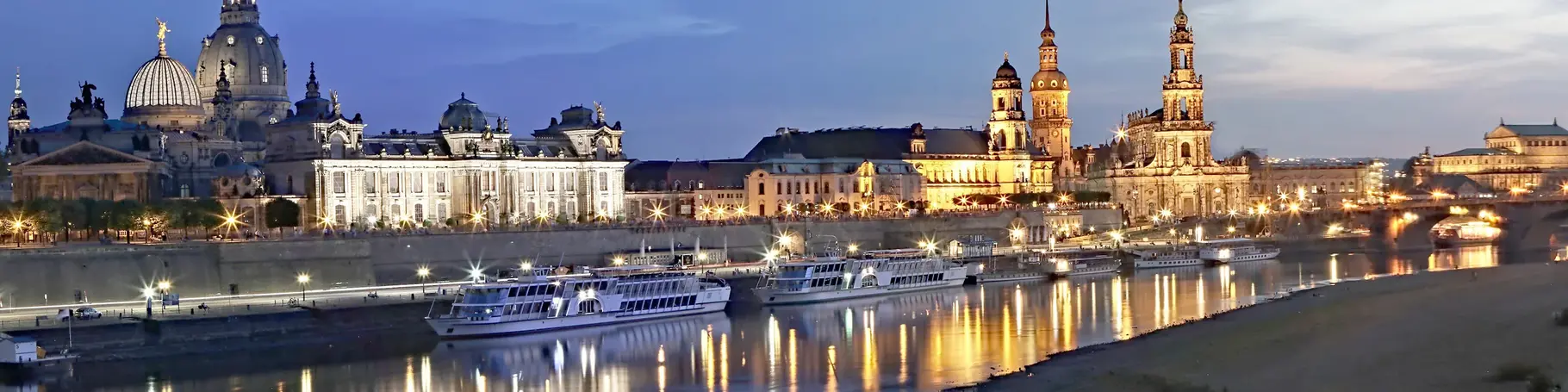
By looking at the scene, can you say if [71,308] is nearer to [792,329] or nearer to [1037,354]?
[792,329]

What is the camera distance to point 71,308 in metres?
69.1

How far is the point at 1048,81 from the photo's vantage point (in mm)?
168750

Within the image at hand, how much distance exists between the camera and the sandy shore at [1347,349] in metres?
47.3

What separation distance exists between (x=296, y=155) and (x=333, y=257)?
19.5 metres

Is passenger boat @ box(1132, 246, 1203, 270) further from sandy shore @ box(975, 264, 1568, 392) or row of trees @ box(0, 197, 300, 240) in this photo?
row of trees @ box(0, 197, 300, 240)

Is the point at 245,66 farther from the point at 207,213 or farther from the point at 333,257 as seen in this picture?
the point at 333,257

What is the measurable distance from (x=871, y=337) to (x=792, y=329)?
15.0 feet

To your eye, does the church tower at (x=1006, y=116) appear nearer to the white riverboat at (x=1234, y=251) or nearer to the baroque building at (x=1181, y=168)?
the baroque building at (x=1181, y=168)

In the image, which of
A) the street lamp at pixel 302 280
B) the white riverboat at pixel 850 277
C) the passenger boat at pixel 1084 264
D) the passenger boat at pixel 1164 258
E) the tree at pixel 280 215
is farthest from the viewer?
the passenger boat at pixel 1164 258

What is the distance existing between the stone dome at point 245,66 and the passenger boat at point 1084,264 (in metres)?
57.8

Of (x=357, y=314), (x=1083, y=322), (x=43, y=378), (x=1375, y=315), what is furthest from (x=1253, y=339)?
(x=43, y=378)

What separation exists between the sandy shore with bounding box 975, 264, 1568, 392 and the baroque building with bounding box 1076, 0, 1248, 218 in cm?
8512

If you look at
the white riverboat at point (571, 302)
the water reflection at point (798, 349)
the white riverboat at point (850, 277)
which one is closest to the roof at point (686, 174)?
the white riverboat at point (850, 277)

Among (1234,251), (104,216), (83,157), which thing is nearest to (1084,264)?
(1234,251)
